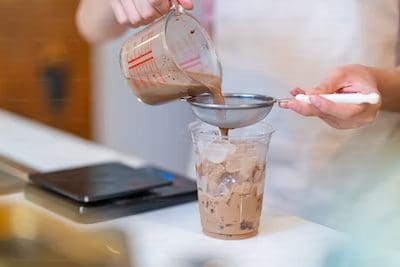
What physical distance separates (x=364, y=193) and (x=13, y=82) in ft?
4.06

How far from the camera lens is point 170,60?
37.0 inches

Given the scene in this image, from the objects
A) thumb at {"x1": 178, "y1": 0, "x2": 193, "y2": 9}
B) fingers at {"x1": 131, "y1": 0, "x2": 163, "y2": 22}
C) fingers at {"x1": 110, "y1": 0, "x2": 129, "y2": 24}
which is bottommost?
fingers at {"x1": 110, "y1": 0, "x2": 129, "y2": 24}

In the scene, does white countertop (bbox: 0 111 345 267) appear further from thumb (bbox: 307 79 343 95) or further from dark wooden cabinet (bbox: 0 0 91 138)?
dark wooden cabinet (bbox: 0 0 91 138)

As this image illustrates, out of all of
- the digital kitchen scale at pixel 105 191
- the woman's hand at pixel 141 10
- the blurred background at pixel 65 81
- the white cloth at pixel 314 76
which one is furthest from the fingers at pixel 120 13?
the blurred background at pixel 65 81

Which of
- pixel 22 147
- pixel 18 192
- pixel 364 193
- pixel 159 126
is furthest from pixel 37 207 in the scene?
pixel 159 126

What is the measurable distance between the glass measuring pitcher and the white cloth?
13.5 inches

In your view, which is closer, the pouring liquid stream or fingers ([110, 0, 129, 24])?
the pouring liquid stream

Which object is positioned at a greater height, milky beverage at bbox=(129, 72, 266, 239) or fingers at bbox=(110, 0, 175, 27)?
fingers at bbox=(110, 0, 175, 27)

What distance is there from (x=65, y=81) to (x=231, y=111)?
1.36m

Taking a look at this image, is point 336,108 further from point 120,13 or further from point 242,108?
point 120,13

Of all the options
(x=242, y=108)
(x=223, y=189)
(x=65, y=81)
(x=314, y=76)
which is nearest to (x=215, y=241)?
(x=223, y=189)

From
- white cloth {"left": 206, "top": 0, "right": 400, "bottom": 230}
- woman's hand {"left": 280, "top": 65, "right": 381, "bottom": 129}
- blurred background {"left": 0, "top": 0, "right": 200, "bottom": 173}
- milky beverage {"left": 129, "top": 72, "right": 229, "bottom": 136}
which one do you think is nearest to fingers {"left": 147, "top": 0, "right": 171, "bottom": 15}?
milky beverage {"left": 129, "top": 72, "right": 229, "bottom": 136}

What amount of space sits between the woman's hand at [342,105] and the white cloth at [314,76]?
25 centimetres

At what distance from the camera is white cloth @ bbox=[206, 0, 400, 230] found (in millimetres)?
1288
